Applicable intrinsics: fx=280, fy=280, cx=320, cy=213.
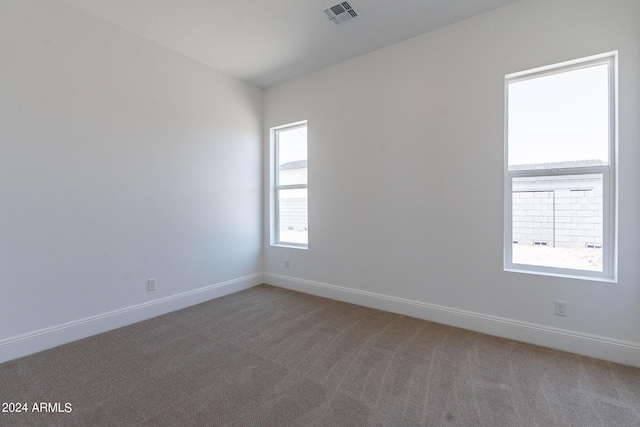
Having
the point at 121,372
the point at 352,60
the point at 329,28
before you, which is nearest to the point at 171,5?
the point at 329,28

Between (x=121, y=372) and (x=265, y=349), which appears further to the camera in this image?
(x=265, y=349)

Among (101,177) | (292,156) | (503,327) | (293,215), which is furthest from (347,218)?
(101,177)

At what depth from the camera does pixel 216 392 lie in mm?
1816

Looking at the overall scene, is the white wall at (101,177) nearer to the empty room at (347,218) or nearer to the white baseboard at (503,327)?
the empty room at (347,218)

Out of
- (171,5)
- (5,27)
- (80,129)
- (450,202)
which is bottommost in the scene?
(450,202)

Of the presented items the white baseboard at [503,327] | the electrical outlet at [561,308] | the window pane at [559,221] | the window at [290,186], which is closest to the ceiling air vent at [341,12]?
the window at [290,186]

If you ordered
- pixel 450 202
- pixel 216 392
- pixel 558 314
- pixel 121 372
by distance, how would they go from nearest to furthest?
pixel 216 392 < pixel 121 372 < pixel 558 314 < pixel 450 202

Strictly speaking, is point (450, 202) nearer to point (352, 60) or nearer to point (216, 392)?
point (352, 60)

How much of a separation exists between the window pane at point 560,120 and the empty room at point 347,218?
18 millimetres

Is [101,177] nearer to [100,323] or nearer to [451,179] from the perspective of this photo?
[100,323]

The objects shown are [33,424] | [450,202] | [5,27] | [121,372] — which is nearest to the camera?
[33,424]

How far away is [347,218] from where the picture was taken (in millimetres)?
3512

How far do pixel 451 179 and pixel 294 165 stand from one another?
2206 mm

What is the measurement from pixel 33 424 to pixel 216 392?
0.96m
